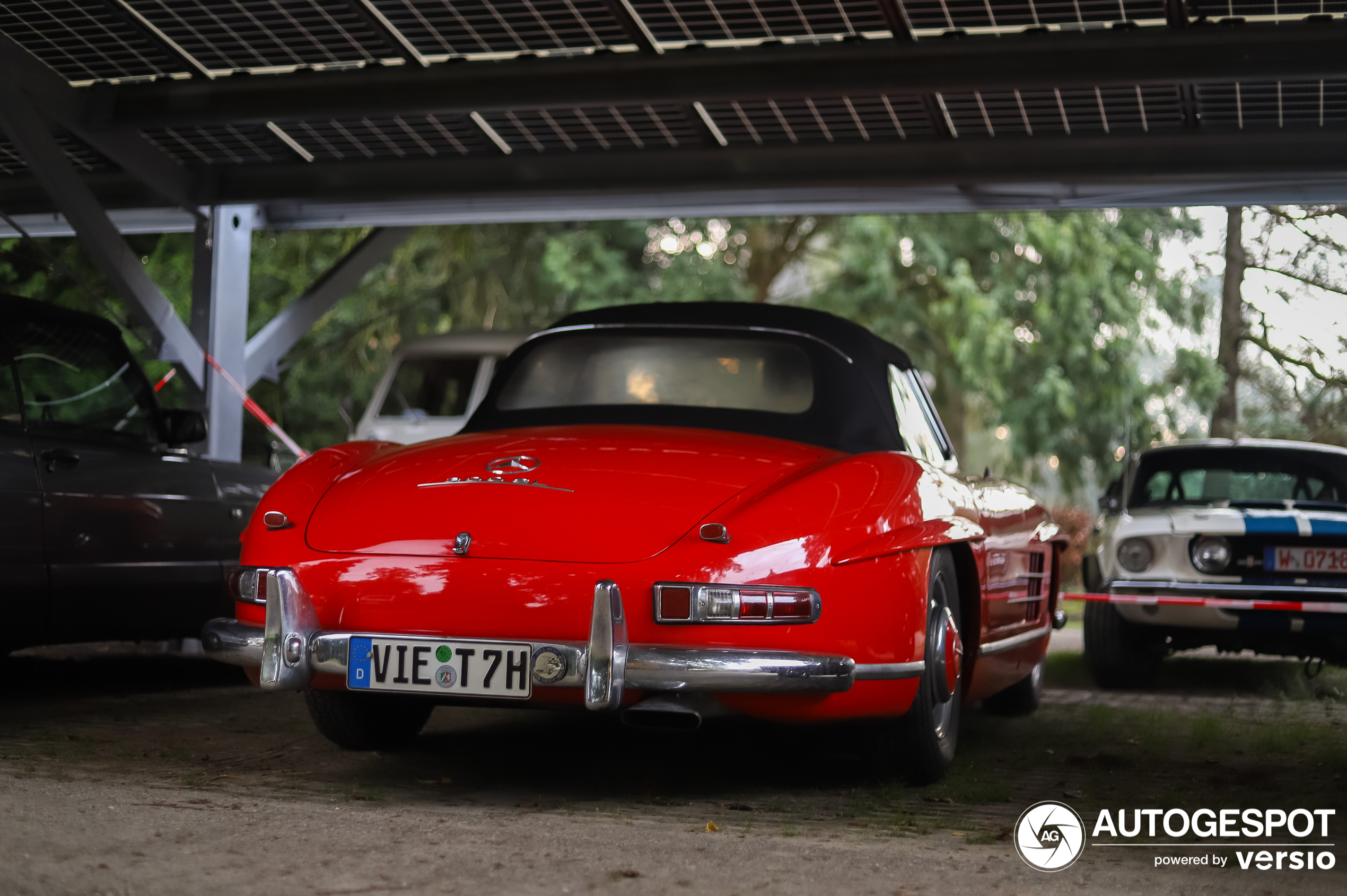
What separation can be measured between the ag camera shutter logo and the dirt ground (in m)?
0.05

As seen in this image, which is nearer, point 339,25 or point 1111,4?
point 1111,4

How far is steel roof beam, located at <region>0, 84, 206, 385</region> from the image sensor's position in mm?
7445

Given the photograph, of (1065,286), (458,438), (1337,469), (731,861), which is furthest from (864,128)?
Answer: (1065,286)

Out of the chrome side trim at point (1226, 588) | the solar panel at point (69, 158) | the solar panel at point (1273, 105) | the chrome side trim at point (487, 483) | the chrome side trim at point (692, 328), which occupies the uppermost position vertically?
the solar panel at point (1273, 105)

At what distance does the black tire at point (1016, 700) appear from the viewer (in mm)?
6734

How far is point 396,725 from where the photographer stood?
498 centimetres

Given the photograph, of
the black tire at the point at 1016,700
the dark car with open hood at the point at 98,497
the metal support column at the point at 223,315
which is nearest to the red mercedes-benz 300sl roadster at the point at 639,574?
the dark car with open hood at the point at 98,497

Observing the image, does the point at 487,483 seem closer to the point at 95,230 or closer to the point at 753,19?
the point at 753,19

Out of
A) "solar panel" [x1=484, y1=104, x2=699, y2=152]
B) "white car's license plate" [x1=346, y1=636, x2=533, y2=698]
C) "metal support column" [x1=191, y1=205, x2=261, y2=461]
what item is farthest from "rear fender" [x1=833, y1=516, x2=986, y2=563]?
"metal support column" [x1=191, y1=205, x2=261, y2=461]

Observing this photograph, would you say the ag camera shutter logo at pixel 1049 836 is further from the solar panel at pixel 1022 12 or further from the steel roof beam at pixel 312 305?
the steel roof beam at pixel 312 305

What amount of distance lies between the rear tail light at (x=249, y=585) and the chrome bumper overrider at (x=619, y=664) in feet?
0.67

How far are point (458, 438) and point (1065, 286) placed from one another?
16501 millimetres

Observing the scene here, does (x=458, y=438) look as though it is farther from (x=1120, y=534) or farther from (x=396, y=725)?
(x=1120, y=534)

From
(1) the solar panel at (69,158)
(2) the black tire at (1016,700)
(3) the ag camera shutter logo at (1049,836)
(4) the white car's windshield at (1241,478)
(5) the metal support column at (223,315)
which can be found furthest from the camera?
(5) the metal support column at (223,315)
